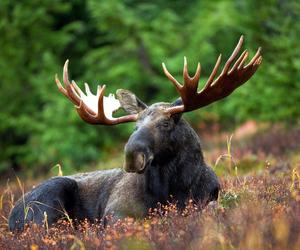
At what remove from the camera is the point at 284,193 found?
22.7 feet

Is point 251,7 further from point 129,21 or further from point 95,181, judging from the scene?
point 95,181

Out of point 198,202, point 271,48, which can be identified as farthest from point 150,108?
point 271,48

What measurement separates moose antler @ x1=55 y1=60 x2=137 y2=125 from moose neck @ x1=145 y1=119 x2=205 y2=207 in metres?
0.55

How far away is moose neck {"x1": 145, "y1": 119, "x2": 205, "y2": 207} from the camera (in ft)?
25.2

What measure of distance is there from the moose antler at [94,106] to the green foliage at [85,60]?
43.3 ft

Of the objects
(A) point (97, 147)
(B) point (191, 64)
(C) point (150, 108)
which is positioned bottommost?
(A) point (97, 147)

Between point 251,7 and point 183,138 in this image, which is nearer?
point 183,138

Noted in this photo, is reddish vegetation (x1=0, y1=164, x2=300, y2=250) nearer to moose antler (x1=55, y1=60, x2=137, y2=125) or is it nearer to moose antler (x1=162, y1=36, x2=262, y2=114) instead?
moose antler (x1=162, y1=36, x2=262, y2=114)

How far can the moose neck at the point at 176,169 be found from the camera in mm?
7668

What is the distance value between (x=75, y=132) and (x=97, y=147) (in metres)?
1.20

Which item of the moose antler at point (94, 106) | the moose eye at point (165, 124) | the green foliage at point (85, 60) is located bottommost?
the green foliage at point (85, 60)

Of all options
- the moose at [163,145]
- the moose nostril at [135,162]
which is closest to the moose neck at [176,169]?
the moose at [163,145]

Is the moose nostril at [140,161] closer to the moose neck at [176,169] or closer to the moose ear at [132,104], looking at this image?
the moose neck at [176,169]

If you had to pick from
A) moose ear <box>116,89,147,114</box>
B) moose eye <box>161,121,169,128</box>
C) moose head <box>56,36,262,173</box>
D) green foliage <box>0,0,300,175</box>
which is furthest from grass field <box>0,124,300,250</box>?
green foliage <box>0,0,300,175</box>
